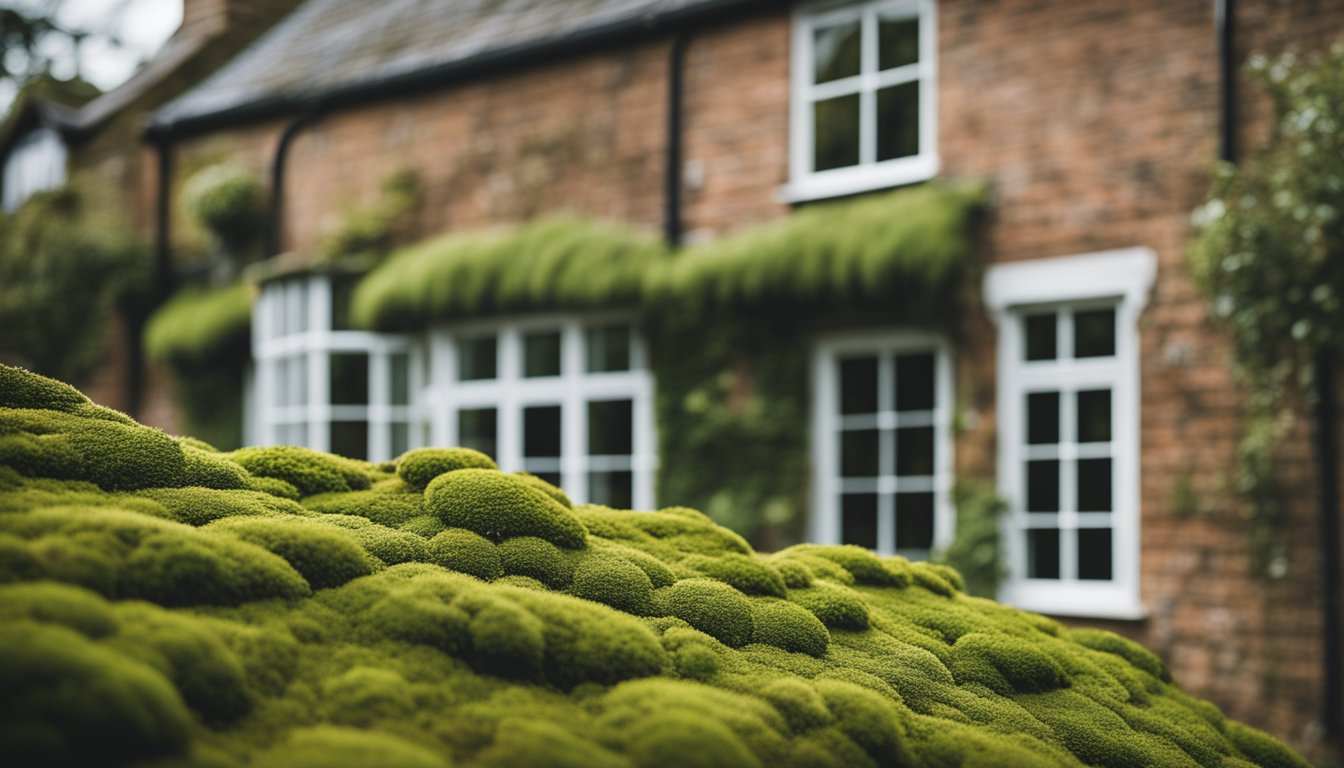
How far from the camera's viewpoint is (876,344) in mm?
10680

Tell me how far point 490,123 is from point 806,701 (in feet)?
35.6

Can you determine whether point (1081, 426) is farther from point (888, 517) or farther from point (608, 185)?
point (608, 185)

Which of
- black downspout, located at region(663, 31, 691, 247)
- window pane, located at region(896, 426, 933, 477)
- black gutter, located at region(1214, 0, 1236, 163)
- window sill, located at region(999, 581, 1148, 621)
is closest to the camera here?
black gutter, located at region(1214, 0, 1236, 163)

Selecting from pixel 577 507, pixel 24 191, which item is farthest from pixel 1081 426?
pixel 24 191

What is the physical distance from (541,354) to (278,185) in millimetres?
4645

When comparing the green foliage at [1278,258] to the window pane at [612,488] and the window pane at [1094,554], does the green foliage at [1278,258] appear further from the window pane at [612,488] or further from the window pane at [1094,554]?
the window pane at [612,488]

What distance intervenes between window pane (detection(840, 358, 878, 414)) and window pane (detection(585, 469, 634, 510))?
228cm

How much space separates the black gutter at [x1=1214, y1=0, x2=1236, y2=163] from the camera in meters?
8.89

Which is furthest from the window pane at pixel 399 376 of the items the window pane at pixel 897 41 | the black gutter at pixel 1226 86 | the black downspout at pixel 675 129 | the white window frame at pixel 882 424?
the black gutter at pixel 1226 86

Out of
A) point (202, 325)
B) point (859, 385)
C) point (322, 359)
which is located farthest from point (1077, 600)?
point (202, 325)

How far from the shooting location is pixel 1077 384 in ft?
31.6

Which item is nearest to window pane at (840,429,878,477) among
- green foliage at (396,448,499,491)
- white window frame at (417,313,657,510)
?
white window frame at (417,313,657,510)

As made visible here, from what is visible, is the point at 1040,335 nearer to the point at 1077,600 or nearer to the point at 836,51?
the point at 1077,600

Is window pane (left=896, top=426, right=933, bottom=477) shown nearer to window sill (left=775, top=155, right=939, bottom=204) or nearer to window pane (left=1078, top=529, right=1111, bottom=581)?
window pane (left=1078, top=529, right=1111, bottom=581)
